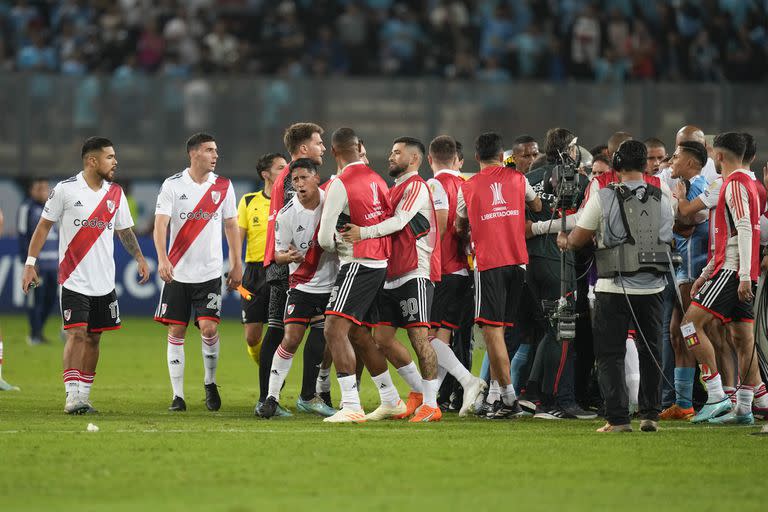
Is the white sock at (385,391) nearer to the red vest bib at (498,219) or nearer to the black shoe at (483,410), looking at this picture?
the black shoe at (483,410)

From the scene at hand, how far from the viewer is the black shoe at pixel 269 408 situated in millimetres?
11320

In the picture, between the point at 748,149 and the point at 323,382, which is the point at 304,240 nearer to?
the point at 323,382

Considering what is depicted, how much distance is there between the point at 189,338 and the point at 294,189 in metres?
10.1

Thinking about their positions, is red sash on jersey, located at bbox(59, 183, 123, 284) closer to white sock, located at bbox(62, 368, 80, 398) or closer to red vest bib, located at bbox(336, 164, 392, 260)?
white sock, located at bbox(62, 368, 80, 398)

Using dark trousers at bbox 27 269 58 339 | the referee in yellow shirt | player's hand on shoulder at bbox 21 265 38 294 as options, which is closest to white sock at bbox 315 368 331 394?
the referee in yellow shirt

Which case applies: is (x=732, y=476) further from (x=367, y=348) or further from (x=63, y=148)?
(x=63, y=148)

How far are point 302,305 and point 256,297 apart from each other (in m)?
1.54

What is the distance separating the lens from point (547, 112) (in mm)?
24312

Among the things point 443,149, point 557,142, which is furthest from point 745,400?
point 443,149

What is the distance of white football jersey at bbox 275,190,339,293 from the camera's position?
1131cm

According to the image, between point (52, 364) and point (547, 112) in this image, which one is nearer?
point (52, 364)

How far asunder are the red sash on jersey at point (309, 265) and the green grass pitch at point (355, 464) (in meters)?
1.21

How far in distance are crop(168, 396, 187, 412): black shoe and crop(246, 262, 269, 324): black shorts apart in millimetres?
1082

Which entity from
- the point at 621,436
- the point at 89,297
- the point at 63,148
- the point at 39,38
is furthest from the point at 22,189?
the point at 621,436
